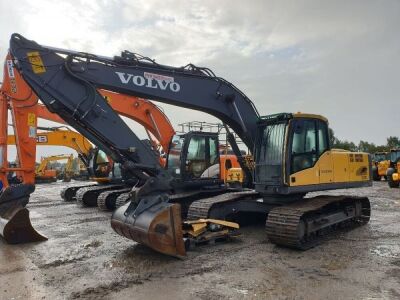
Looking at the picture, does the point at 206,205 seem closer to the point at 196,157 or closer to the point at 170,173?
the point at 170,173

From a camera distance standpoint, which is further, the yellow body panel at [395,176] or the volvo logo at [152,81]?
the yellow body panel at [395,176]

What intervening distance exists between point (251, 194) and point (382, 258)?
3.29 meters

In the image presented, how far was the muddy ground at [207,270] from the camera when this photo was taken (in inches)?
189

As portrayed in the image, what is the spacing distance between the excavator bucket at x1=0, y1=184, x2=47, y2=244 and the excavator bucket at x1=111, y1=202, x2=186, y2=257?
2.56 m

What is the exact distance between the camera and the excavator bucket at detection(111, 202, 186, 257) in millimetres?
5945

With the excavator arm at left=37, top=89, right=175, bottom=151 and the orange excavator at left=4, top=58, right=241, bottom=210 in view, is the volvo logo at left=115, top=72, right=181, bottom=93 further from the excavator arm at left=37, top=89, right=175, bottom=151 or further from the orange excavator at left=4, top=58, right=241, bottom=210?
the excavator arm at left=37, top=89, right=175, bottom=151

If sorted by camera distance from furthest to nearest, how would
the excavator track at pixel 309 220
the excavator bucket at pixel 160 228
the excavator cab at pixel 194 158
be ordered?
the excavator cab at pixel 194 158, the excavator track at pixel 309 220, the excavator bucket at pixel 160 228

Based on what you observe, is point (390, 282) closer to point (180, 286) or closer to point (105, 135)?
point (180, 286)

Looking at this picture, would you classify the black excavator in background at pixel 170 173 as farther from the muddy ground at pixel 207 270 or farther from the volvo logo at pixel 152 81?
the muddy ground at pixel 207 270

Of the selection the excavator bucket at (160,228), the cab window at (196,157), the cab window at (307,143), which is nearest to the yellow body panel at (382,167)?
the cab window at (196,157)

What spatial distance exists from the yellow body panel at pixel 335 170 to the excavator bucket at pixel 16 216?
5.13 m

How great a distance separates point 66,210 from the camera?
13.2 metres

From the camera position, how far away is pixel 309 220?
714 centimetres

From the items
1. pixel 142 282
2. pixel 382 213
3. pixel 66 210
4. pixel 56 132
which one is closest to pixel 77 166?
pixel 56 132
